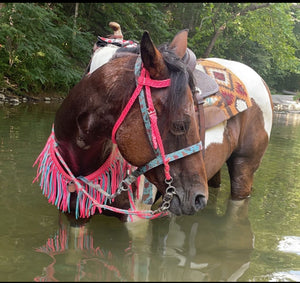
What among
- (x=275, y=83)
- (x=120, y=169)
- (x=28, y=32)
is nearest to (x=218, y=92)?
(x=120, y=169)

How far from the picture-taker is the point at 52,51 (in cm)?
1231

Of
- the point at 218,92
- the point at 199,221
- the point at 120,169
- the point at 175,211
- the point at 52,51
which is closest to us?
the point at 175,211

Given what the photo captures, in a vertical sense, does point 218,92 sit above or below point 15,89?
above

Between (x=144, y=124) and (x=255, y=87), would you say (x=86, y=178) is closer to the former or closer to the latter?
(x=144, y=124)

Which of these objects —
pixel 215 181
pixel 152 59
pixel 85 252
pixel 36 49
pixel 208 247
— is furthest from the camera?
pixel 36 49

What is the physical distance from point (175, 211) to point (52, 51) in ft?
37.6

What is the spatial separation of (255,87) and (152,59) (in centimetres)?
207

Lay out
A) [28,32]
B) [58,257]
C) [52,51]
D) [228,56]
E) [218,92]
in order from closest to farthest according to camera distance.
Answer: [58,257]
[218,92]
[28,32]
[52,51]
[228,56]

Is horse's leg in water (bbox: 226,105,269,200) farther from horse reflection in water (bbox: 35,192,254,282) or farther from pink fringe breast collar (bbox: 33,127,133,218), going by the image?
pink fringe breast collar (bbox: 33,127,133,218)

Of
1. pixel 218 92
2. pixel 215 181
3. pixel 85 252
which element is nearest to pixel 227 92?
pixel 218 92

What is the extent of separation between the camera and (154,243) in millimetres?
2639

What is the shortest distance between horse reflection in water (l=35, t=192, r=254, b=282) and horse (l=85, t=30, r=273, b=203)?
0.52 meters

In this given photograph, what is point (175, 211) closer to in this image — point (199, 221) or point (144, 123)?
point (144, 123)

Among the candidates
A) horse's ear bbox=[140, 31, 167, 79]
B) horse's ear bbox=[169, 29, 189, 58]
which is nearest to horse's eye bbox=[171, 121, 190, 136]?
horse's ear bbox=[140, 31, 167, 79]
